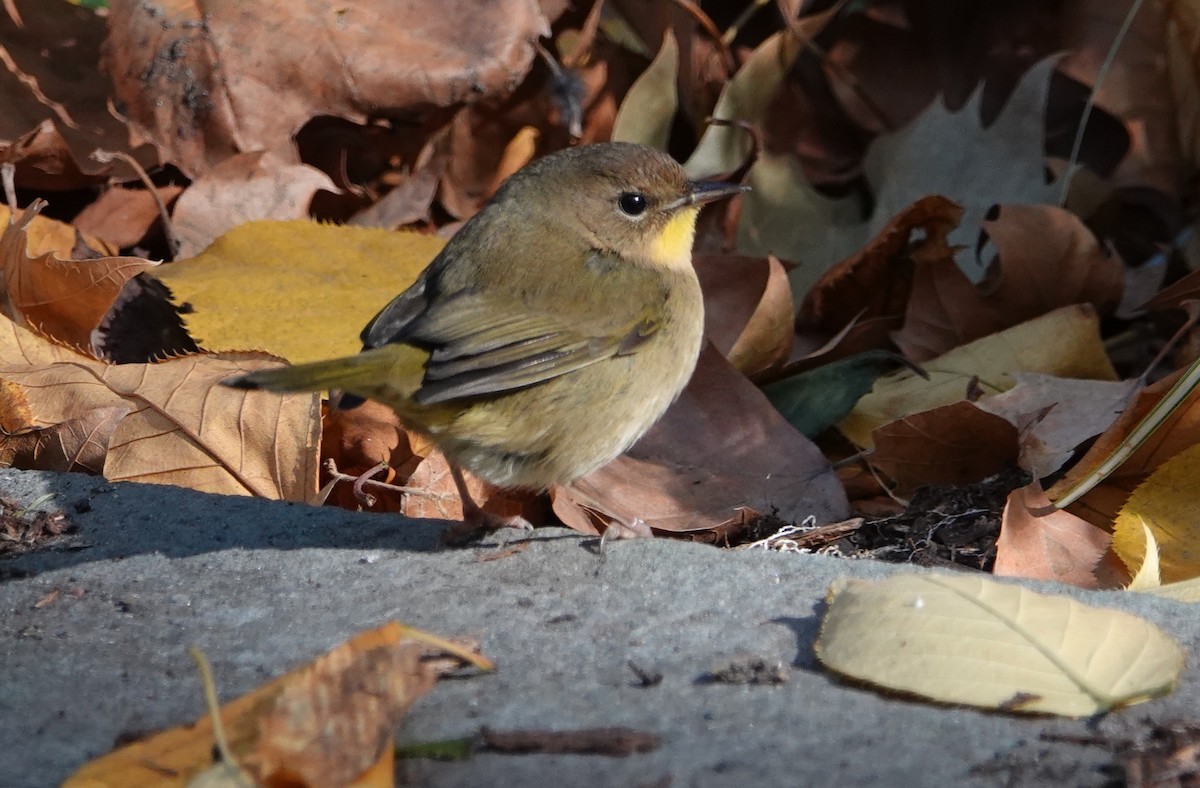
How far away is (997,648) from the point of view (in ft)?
7.34

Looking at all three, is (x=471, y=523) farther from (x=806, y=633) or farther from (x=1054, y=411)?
(x=1054, y=411)

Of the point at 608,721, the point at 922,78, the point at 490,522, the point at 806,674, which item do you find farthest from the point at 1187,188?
the point at 608,721

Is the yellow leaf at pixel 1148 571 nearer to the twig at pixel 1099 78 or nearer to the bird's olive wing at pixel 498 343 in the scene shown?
the bird's olive wing at pixel 498 343

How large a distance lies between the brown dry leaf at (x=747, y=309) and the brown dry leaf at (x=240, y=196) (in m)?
1.50

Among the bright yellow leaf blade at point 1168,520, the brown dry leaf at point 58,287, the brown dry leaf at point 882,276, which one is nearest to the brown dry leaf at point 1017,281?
the brown dry leaf at point 882,276

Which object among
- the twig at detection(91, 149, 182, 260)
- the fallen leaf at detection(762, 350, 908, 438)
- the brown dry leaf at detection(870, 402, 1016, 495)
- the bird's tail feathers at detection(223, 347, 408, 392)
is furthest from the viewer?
the twig at detection(91, 149, 182, 260)

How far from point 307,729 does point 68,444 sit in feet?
6.34

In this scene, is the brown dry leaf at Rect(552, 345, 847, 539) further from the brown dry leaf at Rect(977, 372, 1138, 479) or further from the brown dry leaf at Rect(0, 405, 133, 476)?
the brown dry leaf at Rect(0, 405, 133, 476)

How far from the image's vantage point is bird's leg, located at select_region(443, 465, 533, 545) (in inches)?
126

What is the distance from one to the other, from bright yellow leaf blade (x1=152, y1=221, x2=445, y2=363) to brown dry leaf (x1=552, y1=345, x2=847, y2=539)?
0.88m

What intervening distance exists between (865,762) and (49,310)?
308 cm

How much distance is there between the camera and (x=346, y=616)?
2.65m

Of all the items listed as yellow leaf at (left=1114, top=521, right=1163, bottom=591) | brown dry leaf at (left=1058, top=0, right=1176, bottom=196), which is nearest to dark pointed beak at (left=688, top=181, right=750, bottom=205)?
yellow leaf at (left=1114, top=521, right=1163, bottom=591)

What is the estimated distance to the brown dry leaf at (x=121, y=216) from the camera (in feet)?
16.1
